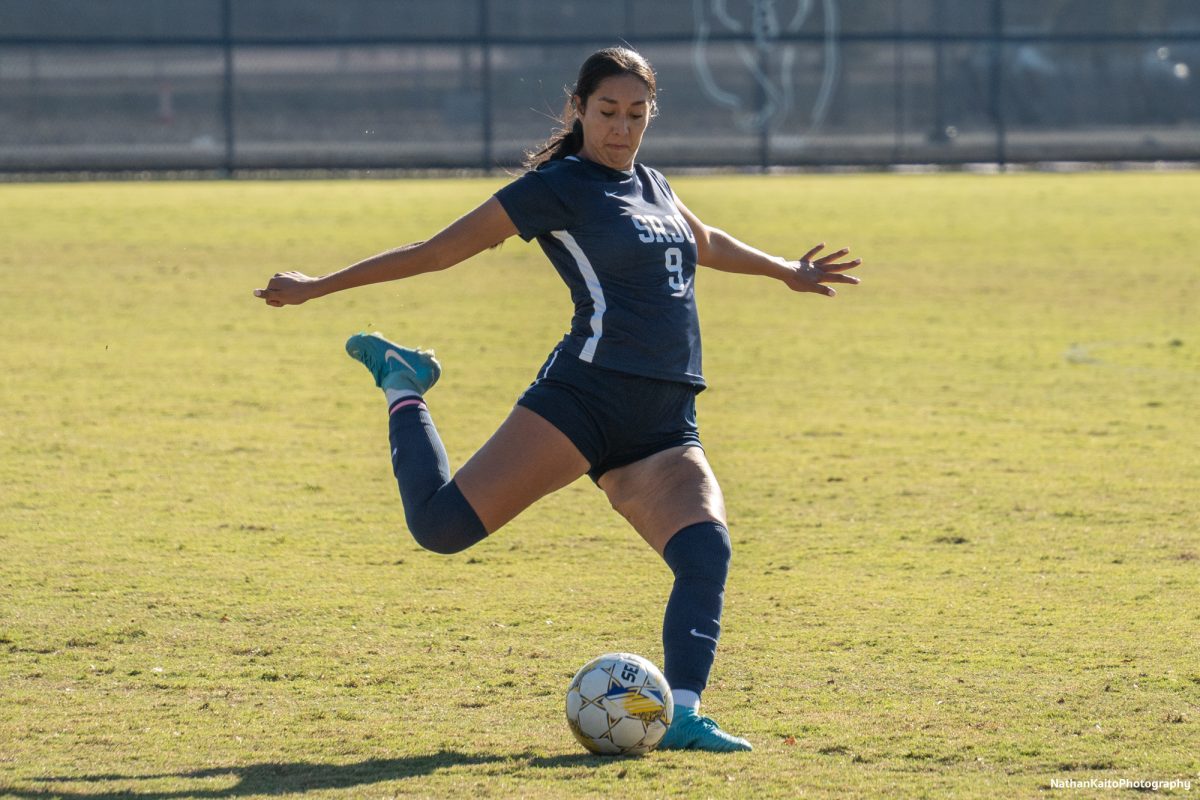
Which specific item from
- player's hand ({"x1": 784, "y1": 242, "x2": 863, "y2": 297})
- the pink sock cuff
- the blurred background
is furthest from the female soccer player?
the blurred background

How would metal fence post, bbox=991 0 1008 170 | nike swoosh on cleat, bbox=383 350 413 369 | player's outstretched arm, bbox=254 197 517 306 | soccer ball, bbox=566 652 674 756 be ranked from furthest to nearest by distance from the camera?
1. metal fence post, bbox=991 0 1008 170
2. nike swoosh on cleat, bbox=383 350 413 369
3. player's outstretched arm, bbox=254 197 517 306
4. soccer ball, bbox=566 652 674 756

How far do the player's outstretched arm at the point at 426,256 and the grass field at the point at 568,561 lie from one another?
1.19 m

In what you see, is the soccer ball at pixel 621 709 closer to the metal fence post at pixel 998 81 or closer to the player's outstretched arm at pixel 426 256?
the player's outstretched arm at pixel 426 256

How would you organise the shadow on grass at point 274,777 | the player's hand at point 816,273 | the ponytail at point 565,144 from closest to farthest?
the shadow on grass at point 274,777 → the ponytail at point 565,144 → the player's hand at point 816,273

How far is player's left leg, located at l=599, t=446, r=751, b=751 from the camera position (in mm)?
4465

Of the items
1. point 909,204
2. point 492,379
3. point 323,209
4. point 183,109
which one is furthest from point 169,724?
point 183,109

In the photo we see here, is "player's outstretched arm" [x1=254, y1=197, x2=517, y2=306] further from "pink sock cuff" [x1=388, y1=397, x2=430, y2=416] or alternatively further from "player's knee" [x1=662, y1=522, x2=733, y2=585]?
"player's knee" [x1=662, y1=522, x2=733, y2=585]

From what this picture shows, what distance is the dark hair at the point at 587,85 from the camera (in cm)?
480

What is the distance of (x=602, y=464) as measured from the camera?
4.84 m

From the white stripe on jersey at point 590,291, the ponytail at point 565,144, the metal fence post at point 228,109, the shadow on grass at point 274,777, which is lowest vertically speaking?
the shadow on grass at point 274,777

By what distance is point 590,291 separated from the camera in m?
4.78

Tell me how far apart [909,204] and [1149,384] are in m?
13.8

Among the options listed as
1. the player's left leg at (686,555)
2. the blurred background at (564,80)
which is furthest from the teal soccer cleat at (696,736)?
the blurred background at (564,80)

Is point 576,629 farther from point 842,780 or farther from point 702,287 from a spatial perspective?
point 702,287
